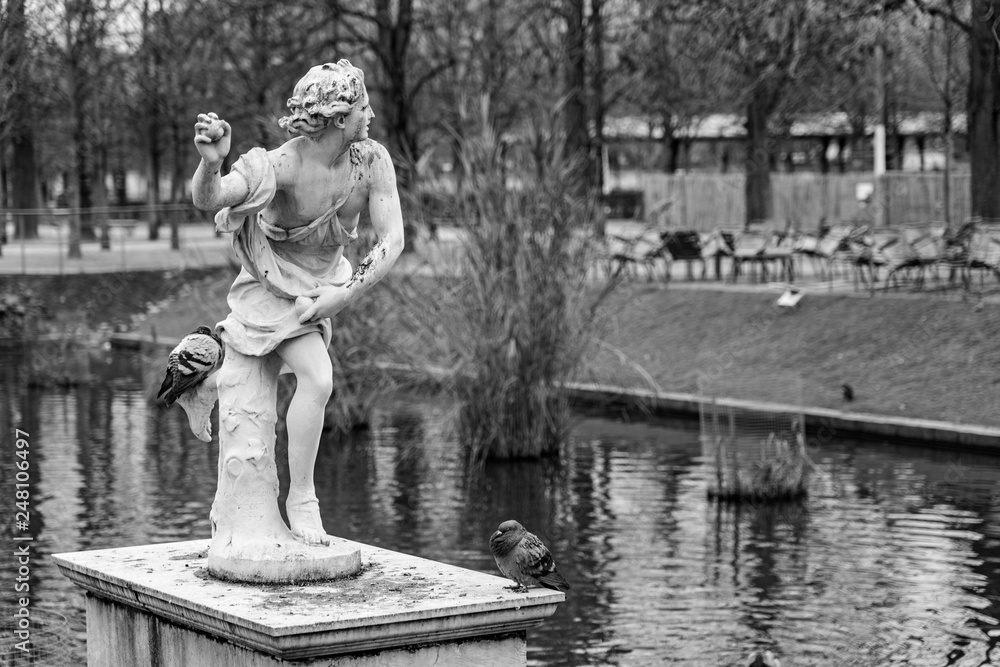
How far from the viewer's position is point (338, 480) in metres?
16.0

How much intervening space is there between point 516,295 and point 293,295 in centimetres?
922

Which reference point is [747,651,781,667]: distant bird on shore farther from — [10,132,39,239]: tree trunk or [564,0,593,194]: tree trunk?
[10,132,39,239]: tree trunk

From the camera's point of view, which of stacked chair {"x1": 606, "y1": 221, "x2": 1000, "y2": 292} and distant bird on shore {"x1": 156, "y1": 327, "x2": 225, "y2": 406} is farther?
stacked chair {"x1": 606, "y1": 221, "x2": 1000, "y2": 292}

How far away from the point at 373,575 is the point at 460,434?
9689 millimetres

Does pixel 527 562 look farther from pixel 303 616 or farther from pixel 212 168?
pixel 212 168

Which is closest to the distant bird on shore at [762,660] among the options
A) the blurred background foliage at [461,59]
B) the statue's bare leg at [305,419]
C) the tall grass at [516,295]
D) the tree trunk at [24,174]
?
the statue's bare leg at [305,419]

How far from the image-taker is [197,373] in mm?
7617

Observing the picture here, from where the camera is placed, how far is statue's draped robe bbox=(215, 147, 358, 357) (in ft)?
24.1

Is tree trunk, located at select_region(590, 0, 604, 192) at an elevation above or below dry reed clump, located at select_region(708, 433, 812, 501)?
above

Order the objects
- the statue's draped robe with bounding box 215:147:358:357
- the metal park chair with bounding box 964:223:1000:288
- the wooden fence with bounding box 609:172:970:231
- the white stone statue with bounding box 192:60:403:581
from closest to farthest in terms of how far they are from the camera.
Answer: the white stone statue with bounding box 192:60:403:581 < the statue's draped robe with bounding box 215:147:358:357 < the metal park chair with bounding box 964:223:1000:288 < the wooden fence with bounding box 609:172:970:231

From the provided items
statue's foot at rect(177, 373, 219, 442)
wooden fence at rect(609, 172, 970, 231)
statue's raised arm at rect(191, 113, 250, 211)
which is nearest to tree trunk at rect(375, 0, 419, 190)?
wooden fence at rect(609, 172, 970, 231)

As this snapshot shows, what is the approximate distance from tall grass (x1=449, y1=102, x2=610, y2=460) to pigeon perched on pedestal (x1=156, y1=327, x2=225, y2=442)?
8.71 meters

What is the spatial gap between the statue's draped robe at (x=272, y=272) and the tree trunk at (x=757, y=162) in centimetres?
2938

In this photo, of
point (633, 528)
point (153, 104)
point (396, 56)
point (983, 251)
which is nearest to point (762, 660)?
point (633, 528)
